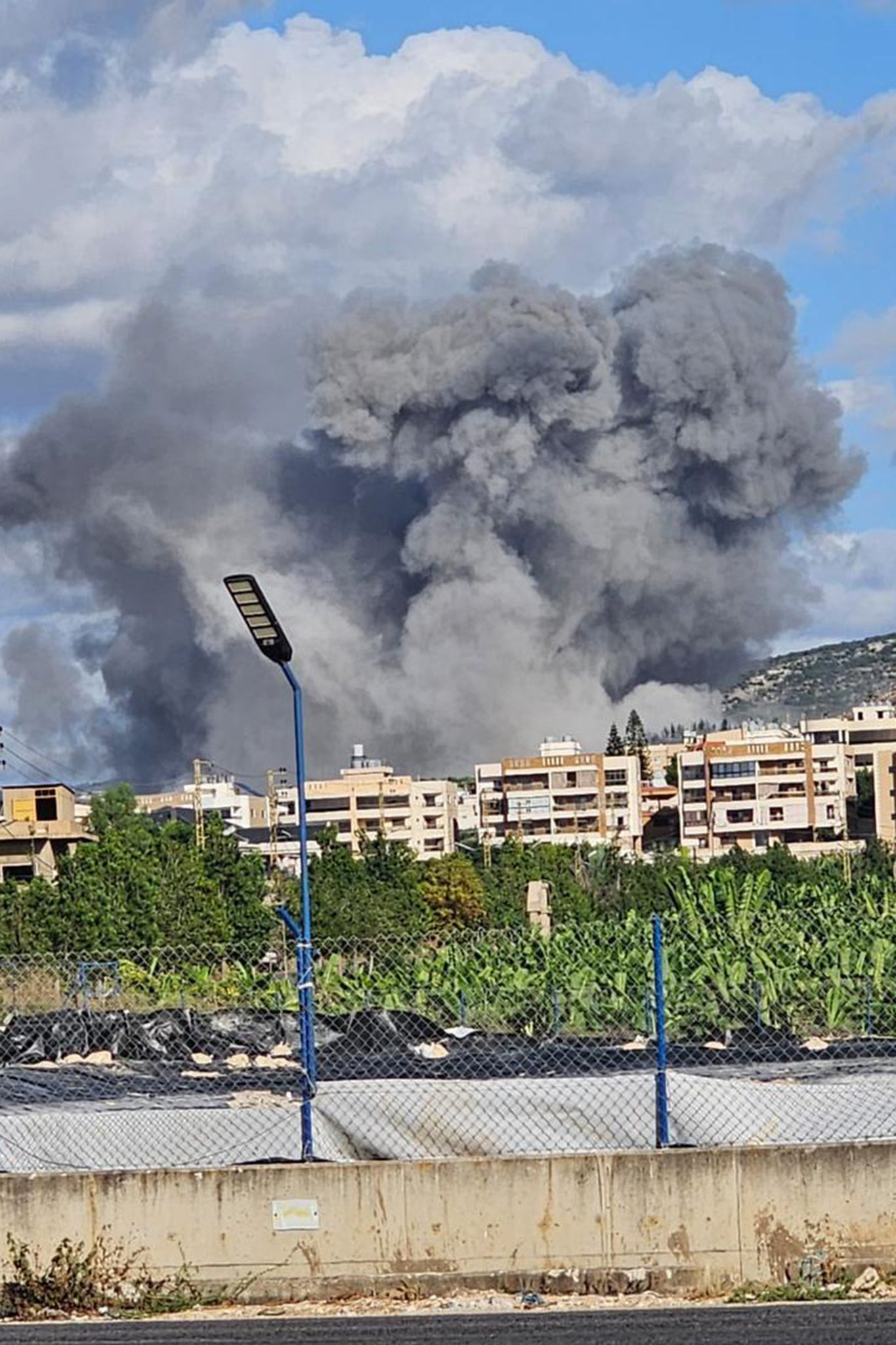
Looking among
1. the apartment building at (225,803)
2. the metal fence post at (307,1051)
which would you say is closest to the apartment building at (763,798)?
the apartment building at (225,803)

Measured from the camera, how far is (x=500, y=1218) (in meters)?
8.23

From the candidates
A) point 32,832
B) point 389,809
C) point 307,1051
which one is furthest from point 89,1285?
point 389,809

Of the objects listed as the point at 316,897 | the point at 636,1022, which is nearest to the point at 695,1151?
the point at 636,1022

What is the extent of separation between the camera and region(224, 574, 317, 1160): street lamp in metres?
8.56

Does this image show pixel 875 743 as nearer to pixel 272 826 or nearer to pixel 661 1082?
pixel 272 826

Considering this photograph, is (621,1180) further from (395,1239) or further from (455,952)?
(455,952)

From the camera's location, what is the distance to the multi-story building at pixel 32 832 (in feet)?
230

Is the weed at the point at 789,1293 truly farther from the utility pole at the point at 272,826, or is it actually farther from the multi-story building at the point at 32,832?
the multi-story building at the point at 32,832

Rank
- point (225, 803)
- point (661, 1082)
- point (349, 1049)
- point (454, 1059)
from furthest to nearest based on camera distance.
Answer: point (225, 803) → point (349, 1049) → point (454, 1059) → point (661, 1082)

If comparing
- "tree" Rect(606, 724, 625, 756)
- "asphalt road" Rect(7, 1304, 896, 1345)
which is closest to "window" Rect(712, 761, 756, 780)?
"tree" Rect(606, 724, 625, 756)

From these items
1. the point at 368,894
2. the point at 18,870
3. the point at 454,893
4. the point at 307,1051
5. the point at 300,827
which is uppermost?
the point at 18,870

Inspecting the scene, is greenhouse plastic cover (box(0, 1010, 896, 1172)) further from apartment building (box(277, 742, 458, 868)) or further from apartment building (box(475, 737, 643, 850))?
apartment building (box(475, 737, 643, 850))

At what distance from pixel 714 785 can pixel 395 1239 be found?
102m

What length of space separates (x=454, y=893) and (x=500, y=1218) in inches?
2106
